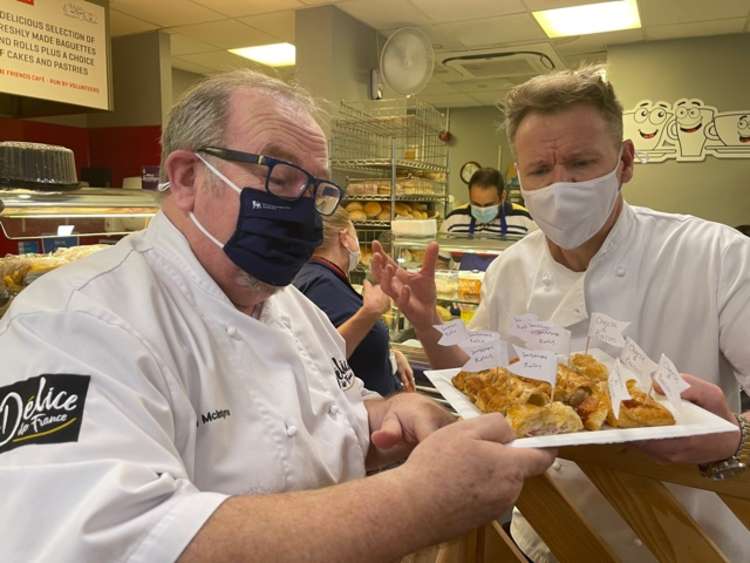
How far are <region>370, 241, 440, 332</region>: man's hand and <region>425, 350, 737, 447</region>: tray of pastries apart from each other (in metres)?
0.43

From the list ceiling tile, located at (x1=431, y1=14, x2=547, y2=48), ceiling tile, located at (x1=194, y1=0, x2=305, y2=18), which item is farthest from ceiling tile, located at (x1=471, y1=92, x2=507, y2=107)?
ceiling tile, located at (x1=194, y1=0, x2=305, y2=18)

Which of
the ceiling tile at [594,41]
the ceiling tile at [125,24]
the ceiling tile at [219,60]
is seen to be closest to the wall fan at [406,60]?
the ceiling tile at [594,41]

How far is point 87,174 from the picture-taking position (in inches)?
216

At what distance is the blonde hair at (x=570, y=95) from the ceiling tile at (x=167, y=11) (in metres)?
4.34

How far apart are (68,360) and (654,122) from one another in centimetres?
607

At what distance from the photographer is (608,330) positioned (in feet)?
3.59

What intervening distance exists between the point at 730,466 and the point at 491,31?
5.31m

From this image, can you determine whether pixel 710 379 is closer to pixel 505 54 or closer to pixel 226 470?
pixel 226 470

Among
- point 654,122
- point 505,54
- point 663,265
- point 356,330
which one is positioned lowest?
point 356,330

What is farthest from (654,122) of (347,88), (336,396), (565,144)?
(336,396)

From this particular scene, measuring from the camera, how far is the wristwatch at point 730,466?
0.98 m

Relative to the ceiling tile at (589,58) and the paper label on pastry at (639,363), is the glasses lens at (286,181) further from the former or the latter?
the ceiling tile at (589,58)

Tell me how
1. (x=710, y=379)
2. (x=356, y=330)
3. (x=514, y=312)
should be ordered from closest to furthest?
(x=710, y=379) → (x=514, y=312) → (x=356, y=330)

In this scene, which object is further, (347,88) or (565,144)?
(347,88)
